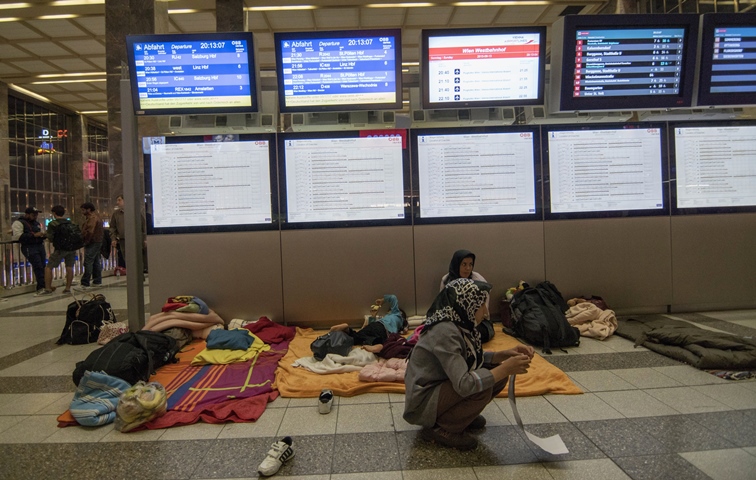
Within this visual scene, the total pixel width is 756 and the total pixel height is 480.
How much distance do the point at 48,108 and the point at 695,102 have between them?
820 inches

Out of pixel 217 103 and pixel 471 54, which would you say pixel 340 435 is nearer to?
pixel 217 103

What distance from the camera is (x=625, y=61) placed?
5.10 m

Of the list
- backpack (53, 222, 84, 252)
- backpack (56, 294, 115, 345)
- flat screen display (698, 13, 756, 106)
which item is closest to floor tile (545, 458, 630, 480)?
flat screen display (698, 13, 756, 106)

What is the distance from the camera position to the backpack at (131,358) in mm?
3338

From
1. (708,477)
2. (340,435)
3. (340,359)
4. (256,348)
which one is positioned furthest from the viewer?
(256,348)

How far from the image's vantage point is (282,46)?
16.3 feet

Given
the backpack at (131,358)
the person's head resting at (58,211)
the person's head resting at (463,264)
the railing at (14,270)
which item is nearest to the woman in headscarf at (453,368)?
the person's head resting at (463,264)

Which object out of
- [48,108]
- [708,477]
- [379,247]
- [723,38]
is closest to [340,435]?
[708,477]

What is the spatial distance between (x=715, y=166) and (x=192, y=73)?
6.71m

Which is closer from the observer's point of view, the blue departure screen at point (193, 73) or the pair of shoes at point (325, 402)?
the pair of shoes at point (325, 402)

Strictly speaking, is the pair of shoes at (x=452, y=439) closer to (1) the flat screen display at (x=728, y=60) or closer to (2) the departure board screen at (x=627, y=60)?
(2) the departure board screen at (x=627, y=60)

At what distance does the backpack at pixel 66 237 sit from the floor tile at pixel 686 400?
9786 mm

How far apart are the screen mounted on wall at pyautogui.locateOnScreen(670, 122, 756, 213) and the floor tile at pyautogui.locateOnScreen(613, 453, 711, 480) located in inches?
166

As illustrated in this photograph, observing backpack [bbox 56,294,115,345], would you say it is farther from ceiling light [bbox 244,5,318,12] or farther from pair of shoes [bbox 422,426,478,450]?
ceiling light [bbox 244,5,318,12]
